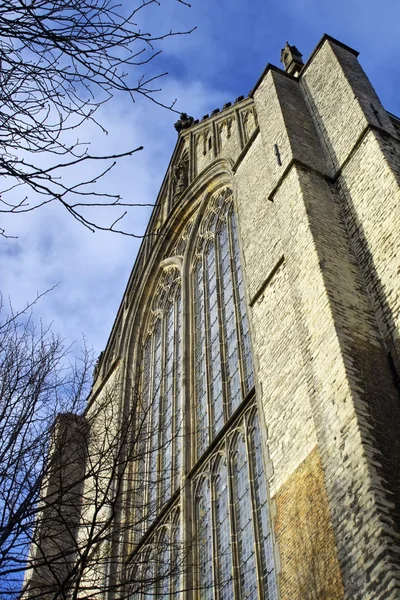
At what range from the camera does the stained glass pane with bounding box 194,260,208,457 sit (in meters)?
10.9

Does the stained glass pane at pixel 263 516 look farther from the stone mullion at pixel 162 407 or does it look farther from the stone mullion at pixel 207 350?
the stone mullion at pixel 162 407

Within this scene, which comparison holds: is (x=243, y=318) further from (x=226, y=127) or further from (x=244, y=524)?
(x=226, y=127)

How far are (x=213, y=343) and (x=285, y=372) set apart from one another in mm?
3853

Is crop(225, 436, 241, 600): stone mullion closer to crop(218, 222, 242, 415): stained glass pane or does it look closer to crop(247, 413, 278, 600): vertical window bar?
crop(247, 413, 278, 600): vertical window bar

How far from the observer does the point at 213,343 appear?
12.0 m

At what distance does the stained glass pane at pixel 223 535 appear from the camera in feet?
26.9

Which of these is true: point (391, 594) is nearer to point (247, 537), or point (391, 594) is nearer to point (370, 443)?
point (370, 443)

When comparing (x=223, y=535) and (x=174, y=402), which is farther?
(x=174, y=402)

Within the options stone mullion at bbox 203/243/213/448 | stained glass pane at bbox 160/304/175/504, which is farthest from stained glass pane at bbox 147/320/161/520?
stone mullion at bbox 203/243/213/448

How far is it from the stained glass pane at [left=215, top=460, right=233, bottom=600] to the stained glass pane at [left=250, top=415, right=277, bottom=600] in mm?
489

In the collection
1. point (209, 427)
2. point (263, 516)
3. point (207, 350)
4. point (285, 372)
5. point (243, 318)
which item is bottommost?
point (263, 516)

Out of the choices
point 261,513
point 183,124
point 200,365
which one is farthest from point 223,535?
point 183,124

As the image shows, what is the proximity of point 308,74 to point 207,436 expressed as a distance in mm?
6421

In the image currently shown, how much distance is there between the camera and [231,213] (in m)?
14.0
